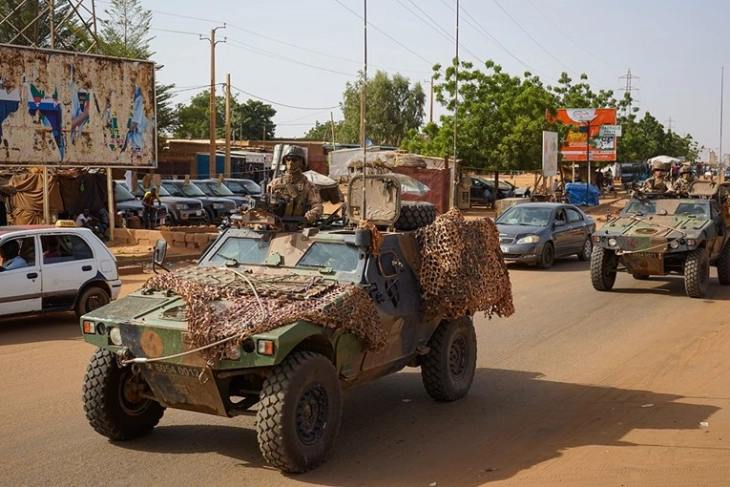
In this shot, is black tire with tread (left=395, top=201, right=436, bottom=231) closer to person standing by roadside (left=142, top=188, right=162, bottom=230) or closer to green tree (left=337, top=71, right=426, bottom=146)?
person standing by roadside (left=142, top=188, right=162, bottom=230)

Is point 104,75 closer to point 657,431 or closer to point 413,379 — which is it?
point 413,379

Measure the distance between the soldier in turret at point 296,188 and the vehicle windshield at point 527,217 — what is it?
12412 mm

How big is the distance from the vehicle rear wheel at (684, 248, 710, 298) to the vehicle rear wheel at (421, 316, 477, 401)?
792 cm

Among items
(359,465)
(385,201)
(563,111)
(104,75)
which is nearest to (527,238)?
(104,75)

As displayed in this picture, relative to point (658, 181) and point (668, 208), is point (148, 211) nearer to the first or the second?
point (658, 181)

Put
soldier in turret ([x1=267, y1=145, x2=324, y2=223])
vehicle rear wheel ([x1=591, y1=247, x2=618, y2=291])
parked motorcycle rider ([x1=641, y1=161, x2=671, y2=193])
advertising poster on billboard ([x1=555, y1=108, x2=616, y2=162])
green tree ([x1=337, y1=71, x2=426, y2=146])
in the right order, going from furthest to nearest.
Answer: green tree ([x1=337, y1=71, x2=426, y2=146])
advertising poster on billboard ([x1=555, y1=108, x2=616, y2=162])
parked motorcycle rider ([x1=641, y1=161, x2=671, y2=193])
vehicle rear wheel ([x1=591, y1=247, x2=618, y2=291])
soldier in turret ([x1=267, y1=145, x2=324, y2=223])

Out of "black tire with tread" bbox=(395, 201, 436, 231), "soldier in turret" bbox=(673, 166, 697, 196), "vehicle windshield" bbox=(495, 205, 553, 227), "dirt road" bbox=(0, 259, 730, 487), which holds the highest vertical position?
"soldier in turret" bbox=(673, 166, 697, 196)

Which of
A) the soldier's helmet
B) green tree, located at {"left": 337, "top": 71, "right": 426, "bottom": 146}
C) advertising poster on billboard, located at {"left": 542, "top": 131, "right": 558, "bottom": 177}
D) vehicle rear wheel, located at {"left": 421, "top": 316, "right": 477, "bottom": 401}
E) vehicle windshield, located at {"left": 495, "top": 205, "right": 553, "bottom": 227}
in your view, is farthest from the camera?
green tree, located at {"left": 337, "top": 71, "right": 426, "bottom": 146}

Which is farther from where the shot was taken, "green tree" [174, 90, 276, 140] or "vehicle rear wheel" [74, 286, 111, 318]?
"green tree" [174, 90, 276, 140]

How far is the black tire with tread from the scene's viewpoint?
8.87 m

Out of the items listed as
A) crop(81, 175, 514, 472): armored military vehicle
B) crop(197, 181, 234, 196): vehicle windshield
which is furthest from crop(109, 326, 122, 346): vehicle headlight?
crop(197, 181, 234, 196): vehicle windshield

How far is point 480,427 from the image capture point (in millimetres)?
8008

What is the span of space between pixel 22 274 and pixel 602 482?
8.77 metres

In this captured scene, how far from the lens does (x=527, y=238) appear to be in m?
20.5
